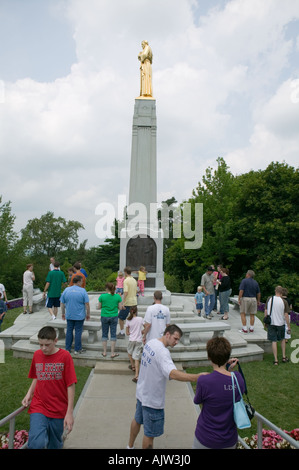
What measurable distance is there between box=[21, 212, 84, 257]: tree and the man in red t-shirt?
48.6 m

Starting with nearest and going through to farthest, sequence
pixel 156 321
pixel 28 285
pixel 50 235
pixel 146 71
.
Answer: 1. pixel 156 321
2. pixel 28 285
3. pixel 146 71
4. pixel 50 235

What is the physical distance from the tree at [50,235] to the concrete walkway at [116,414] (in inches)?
1806

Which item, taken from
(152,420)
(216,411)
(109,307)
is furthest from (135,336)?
(216,411)

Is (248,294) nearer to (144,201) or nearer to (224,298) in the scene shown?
(224,298)

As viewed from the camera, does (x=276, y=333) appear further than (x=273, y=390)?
Yes

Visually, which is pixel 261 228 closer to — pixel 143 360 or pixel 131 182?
pixel 131 182

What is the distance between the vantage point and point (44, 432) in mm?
3023

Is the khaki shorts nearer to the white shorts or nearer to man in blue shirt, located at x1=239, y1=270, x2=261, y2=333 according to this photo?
man in blue shirt, located at x1=239, y1=270, x2=261, y2=333

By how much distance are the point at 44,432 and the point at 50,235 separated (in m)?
50.2

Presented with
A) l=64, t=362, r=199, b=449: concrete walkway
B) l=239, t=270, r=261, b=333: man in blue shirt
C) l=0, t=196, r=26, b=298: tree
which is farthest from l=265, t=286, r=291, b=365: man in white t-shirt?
l=0, t=196, r=26, b=298: tree

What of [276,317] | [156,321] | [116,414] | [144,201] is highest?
[144,201]

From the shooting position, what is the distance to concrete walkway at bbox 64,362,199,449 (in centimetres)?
420

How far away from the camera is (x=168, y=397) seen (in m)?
5.58
